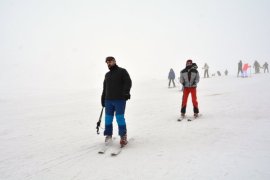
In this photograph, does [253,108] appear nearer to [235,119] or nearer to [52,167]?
[235,119]

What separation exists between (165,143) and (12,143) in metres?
4.16

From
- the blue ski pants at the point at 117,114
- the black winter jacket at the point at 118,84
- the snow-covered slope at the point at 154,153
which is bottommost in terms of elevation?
the snow-covered slope at the point at 154,153

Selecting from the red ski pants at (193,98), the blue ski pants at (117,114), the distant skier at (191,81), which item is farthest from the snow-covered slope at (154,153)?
the distant skier at (191,81)

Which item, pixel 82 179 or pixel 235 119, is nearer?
pixel 82 179

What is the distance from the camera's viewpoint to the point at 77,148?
242 inches

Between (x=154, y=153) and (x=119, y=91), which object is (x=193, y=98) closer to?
(x=119, y=91)

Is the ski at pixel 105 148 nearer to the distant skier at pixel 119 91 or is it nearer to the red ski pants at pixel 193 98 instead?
the distant skier at pixel 119 91

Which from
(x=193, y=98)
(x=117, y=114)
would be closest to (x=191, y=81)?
(x=193, y=98)

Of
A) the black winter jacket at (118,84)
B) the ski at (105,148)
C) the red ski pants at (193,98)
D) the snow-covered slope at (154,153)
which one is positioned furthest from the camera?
the red ski pants at (193,98)

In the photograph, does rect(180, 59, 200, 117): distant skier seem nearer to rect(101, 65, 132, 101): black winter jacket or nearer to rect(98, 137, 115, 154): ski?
rect(101, 65, 132, 101): black winter jacket

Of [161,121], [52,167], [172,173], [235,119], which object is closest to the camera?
[172,173]

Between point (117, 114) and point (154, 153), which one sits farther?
point (117, 114)

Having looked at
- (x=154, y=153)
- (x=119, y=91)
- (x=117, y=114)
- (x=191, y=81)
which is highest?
(x=191, y=81)

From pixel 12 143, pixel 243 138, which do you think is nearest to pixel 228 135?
pixel 243 138
